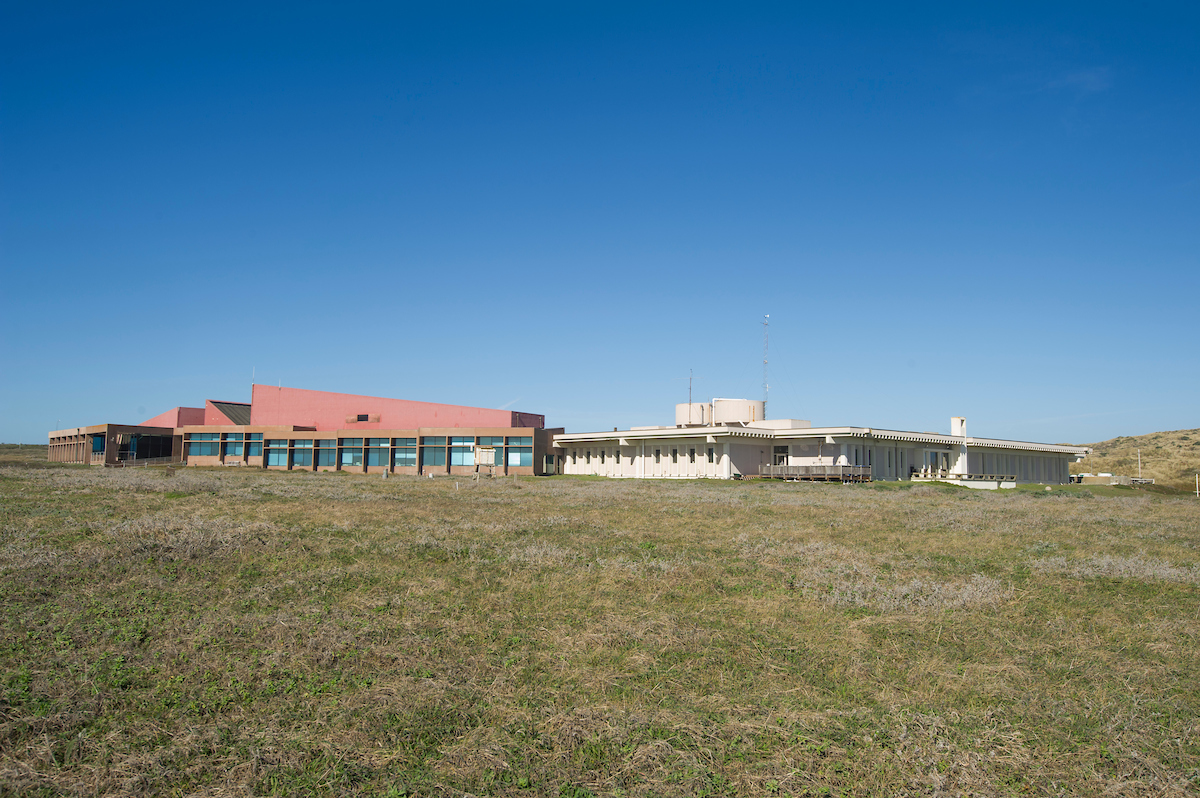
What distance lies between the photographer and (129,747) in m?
6.35

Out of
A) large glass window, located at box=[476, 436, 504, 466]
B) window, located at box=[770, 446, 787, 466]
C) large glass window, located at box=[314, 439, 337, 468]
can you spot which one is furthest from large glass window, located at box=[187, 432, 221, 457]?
window, located at box=[770, 446, 787, 466]

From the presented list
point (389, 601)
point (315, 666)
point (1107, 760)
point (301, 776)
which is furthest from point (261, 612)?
point (1107, 760)

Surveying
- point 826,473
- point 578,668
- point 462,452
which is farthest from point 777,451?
point 578,668

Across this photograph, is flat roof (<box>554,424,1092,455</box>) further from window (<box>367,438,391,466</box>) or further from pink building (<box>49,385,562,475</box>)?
window (<box>367,438,391,466</box>)

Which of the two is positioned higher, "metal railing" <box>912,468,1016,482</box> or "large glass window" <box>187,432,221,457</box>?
"large glass window" <box>187,432,221,457</box>

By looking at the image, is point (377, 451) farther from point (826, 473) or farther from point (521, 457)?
point (826, 473)

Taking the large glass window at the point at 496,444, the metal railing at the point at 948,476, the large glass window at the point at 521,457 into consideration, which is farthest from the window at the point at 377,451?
the metal railing at the point at 948,476

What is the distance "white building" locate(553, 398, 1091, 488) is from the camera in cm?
6100

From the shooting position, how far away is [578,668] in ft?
27.9

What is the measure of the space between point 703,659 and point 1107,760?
405 centimetres

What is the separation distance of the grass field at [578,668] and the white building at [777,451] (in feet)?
143

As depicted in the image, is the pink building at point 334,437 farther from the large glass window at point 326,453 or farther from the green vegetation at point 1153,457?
the green vegetation at point 1153,457

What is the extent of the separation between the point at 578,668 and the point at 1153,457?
122 m

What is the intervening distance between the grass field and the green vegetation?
244 feet
